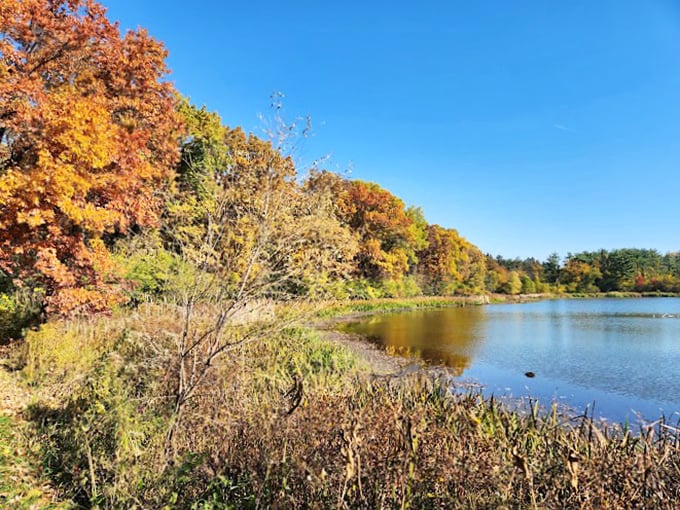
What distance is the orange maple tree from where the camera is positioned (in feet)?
20.9

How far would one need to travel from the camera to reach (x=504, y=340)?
14.3 metres

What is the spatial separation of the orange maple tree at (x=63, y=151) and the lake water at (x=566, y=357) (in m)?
7.90

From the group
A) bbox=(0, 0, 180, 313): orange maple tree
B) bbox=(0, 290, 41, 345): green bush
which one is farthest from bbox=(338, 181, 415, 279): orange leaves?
bbox=(0, 290, 41, 345): green bush

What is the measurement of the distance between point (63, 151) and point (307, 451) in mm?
6666

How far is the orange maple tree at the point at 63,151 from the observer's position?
6.38 metres

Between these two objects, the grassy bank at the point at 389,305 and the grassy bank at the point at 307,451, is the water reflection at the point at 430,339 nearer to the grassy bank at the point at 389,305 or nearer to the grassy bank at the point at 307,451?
the grassy bank at the point at 389,305

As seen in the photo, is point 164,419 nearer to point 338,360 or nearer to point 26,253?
point 338,360

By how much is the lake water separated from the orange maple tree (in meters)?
7.90

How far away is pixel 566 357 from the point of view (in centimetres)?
1112

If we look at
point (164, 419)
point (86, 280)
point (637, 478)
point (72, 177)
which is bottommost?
point (164, 419)

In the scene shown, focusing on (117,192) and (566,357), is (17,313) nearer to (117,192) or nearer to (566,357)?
(117,192)

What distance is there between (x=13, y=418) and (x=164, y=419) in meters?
2.35

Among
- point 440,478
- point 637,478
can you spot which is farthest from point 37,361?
point 637,478

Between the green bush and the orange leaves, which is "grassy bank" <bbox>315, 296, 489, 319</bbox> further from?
the green bush
